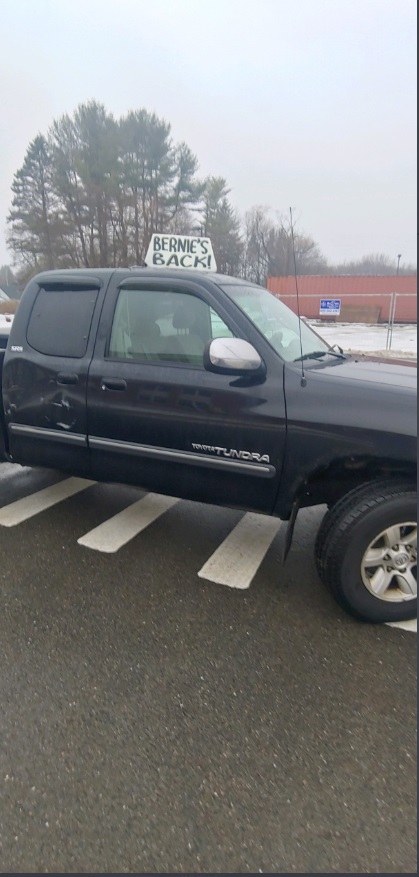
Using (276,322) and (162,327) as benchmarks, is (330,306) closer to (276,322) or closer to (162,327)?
(276,322)

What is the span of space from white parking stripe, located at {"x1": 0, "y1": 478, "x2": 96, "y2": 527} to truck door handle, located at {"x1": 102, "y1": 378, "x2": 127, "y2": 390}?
112 cm

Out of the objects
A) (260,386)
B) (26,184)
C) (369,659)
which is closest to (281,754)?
(369,659)

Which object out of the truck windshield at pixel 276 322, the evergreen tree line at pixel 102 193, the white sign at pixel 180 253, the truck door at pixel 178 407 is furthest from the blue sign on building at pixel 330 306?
the evergreen tree line at pixel 102 193

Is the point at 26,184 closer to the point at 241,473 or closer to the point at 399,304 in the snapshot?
the point at 399,304

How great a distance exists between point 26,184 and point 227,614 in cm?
3984

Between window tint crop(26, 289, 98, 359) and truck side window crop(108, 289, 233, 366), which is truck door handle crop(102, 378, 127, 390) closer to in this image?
truck side window crop(108, 289, 233, 366)

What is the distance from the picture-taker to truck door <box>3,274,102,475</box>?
3439 mm

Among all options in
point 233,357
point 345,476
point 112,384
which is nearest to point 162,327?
point 112,384

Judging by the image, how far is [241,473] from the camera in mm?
2947

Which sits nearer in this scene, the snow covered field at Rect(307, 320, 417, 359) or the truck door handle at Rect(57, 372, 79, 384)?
the truck door handle at Rect(57, 372, 79, 384)

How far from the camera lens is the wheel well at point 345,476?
106 inches

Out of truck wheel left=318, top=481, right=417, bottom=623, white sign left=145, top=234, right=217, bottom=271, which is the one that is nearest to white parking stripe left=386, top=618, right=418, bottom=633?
truck wheel left=318, top=481, right=417, bottom=623

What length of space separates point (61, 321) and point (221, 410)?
4.74ft

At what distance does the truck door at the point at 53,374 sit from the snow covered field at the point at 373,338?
26.5 feet
